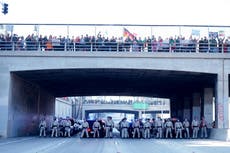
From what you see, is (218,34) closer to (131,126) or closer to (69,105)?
(131,126)

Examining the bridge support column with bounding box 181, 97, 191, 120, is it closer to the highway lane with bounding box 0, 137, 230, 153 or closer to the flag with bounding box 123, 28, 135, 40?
the flag with bounding box 123, 28, 135, 40

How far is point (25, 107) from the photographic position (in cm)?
4312

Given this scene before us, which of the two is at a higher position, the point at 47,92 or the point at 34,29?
the point at 34,29

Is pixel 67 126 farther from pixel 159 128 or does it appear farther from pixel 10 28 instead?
pixel 10 28

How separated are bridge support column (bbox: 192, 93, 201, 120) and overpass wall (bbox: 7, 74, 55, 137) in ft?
51.7

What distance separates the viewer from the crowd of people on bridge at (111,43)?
38.4 m

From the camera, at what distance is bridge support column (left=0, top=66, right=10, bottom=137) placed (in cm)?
3581

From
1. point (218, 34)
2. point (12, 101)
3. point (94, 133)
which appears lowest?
point (94, 133)

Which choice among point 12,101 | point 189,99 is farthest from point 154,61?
point 189,99

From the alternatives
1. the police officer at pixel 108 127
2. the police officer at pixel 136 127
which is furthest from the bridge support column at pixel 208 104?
the police officer at pixel 108 127

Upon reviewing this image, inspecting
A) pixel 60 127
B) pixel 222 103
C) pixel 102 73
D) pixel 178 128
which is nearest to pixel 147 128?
pixel 178 128

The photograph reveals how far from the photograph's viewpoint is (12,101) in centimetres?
3756

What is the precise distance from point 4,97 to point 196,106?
22260 millimetres

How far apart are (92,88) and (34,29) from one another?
1840cm
